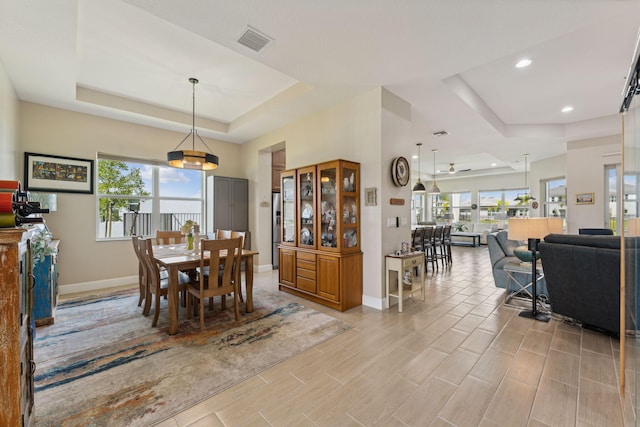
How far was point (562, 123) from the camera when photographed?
5.62 m

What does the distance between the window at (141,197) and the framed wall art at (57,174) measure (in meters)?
0.26

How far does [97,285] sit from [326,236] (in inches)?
A: 158

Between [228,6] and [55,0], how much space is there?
53.9 inches

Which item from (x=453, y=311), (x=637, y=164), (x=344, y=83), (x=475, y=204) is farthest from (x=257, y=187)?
(x=475, y=204)

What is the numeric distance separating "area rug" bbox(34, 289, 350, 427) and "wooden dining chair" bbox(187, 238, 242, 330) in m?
0.37

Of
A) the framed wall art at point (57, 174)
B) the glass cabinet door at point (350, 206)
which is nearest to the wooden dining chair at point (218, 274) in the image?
the glass cabinet door at point (350, 206)

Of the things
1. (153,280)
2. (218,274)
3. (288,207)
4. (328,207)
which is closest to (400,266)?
(328,207)

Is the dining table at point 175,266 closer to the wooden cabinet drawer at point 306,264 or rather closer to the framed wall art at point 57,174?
the wooden cabinet drawer at point 306,264

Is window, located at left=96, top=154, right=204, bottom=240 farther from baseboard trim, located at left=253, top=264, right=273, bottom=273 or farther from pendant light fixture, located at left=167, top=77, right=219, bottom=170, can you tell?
pendant light fixture, located at left=167, top=77, right=219, bottom=170

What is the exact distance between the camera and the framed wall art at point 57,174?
3.97 metres

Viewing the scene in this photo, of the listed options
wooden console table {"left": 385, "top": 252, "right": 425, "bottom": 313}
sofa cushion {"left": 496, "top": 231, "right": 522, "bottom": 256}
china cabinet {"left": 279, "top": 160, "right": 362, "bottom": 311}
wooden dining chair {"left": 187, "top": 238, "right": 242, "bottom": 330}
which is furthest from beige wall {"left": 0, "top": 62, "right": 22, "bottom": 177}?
sofa cushion {"left": 496, "top": 231, "right": 522, "bottom": 256}

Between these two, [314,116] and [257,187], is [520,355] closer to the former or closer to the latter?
[314,116]

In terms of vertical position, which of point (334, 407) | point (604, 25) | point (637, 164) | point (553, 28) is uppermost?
point (604, 25)

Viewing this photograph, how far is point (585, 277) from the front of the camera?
2.69 meters
